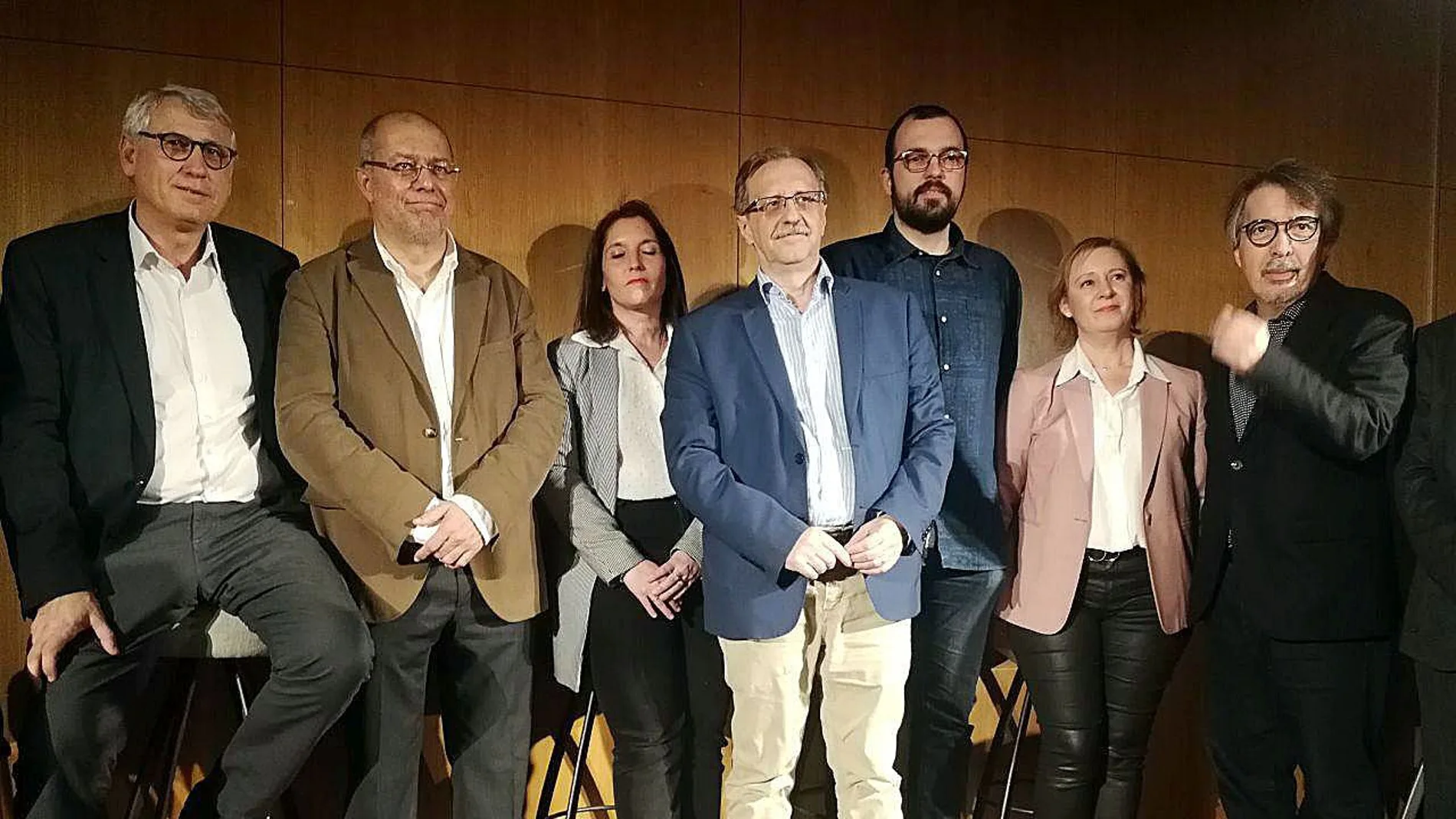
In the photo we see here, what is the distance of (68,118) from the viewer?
122 inches

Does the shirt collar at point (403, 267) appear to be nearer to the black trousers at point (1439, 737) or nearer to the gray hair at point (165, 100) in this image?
the gray hair at point (165, 100)

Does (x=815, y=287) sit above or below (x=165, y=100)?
below

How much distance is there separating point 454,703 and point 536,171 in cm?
147

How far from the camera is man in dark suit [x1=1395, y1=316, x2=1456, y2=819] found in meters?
2.68

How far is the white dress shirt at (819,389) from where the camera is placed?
279 centimetres

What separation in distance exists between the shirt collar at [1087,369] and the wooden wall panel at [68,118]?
7.24 feet

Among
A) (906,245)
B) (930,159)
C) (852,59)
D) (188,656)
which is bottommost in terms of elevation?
(188,656)

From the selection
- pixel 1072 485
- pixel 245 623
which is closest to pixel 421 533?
pixel 245 623

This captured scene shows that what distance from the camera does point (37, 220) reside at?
3096mm

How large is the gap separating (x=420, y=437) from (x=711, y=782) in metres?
1.05

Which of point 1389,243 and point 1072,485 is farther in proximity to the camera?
point 1389,243

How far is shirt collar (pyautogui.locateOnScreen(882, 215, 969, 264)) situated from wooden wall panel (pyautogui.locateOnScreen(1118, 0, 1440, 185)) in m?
1.22

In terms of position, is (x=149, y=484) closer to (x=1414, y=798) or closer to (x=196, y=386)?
(x=196, y=386)

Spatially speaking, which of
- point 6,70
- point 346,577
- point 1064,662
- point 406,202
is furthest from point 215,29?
point 1064,662
